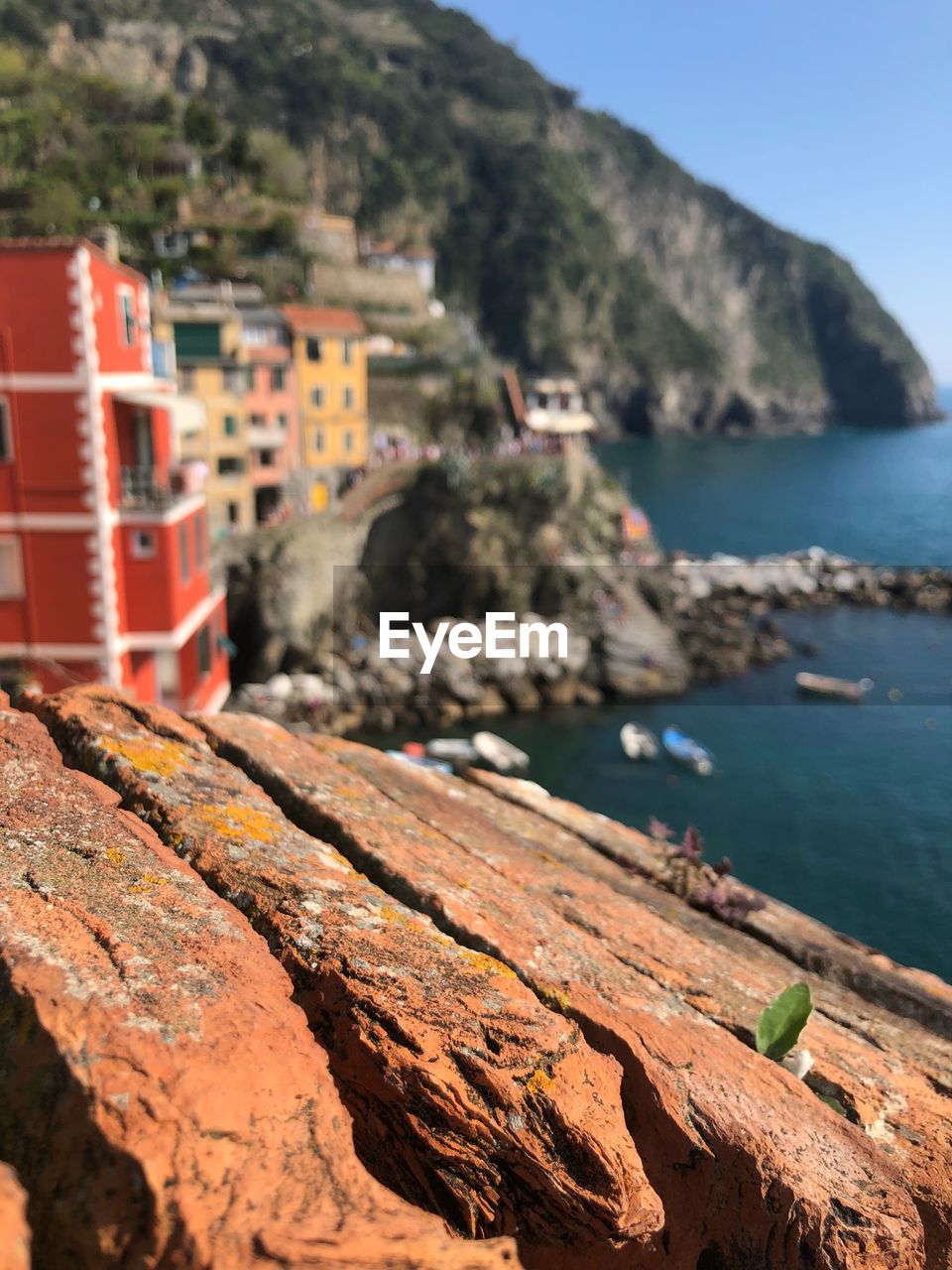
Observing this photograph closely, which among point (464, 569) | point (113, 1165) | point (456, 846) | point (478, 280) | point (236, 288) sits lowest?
point (464, 569)

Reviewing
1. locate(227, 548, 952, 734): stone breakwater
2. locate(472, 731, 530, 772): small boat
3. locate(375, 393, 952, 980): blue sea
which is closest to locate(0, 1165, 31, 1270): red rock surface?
locate(375, 393, 952, 980): blue sea

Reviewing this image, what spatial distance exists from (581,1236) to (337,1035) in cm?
138

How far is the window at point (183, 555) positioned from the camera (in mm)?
24938

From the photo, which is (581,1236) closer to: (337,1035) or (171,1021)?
(337,1035)

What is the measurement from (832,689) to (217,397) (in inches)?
1454

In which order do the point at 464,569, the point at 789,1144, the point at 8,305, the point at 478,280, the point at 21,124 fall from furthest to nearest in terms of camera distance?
the point at 478,280 → the point at 21,124 → the point at 464,569 → the point at 8,305 → the point at 789,1144

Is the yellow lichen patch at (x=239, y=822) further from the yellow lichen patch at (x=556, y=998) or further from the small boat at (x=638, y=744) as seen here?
the small boat at (x=638, y=744)

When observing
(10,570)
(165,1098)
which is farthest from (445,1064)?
(10,570)

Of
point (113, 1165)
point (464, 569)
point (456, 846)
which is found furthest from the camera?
point (464, 569)

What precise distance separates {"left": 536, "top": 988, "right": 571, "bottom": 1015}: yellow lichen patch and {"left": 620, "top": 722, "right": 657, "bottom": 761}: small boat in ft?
121

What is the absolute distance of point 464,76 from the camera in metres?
182

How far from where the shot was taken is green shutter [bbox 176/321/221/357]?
151 feet

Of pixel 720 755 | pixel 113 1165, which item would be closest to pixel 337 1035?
pixel 113 1165

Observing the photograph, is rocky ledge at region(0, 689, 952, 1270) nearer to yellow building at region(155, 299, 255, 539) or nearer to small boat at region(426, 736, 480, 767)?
small boat at region(426, 736, 480, 767)
